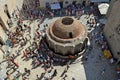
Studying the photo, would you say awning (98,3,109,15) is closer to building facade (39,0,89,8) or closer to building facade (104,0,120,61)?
building facade (39,0,89,8)

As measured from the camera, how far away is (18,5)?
35656 millimetres

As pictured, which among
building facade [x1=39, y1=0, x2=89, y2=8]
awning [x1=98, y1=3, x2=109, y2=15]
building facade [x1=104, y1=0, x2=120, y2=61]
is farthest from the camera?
building facade [x1=39, y1=0, x2=89, y2=8]

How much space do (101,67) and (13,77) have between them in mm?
11547

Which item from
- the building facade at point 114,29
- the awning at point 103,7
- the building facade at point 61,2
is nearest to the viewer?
the building facade at point 114,29

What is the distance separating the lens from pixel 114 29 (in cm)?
2847

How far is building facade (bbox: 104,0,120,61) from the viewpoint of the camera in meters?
27.8

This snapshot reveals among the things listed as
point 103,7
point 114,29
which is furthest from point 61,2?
point 114,29

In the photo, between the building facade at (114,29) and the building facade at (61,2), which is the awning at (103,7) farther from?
the building facade at (114,29)

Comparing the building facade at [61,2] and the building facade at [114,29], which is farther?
the building facade at [61,2]

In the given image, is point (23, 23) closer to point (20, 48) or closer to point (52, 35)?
point (20, 48)

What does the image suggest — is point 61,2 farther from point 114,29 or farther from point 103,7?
point 114,29

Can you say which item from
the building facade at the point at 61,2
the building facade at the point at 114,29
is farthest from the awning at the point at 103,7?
the building facade at the point at 114,29

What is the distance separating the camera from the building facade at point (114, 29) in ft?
91.0

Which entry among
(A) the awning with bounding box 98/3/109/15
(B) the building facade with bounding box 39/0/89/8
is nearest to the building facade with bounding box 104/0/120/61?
(A) the awning with bounding box 98/3/109/15
